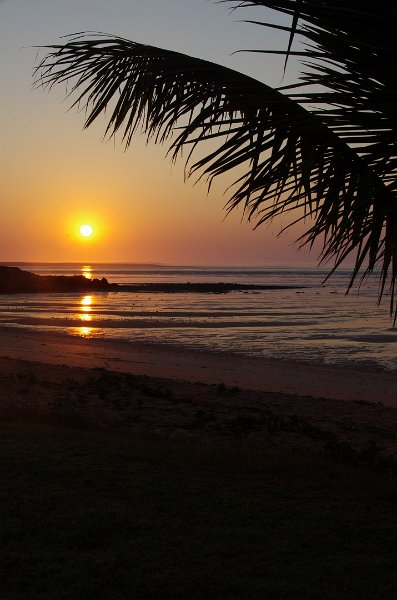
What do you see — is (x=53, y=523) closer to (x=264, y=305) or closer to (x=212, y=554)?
(x=212, y=554)

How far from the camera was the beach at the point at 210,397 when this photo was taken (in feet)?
30.3

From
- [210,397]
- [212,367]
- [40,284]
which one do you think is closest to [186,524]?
[210,397]

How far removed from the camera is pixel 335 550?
170 inches

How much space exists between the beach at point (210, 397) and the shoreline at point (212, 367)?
27 mm

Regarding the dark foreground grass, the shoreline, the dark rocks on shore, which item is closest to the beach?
the shoreline

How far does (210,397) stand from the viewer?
12312 millimetres

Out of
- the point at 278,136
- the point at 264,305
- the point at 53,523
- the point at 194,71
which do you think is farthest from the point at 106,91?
the point at 264,305

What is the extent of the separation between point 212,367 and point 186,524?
44.7 ft

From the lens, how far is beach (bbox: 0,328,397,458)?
9.24 meters

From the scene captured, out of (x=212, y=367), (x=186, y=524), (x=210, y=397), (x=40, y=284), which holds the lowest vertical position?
(x=212, y=367)

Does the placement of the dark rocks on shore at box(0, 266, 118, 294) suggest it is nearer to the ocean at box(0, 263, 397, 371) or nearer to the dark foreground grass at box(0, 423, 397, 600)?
the ocean at box(0, 263, 397, 371)

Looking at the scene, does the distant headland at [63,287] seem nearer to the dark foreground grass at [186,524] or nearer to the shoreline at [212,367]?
the shoreline at [212,367]

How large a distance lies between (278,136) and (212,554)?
2.62 metres

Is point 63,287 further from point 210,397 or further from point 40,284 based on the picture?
point 210,397
